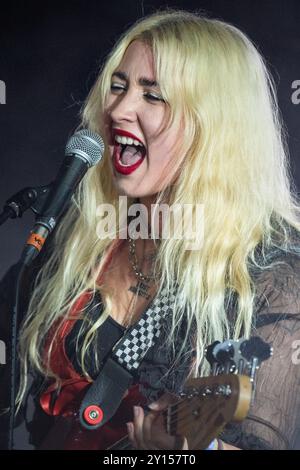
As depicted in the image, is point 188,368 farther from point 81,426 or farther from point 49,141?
point 49,141

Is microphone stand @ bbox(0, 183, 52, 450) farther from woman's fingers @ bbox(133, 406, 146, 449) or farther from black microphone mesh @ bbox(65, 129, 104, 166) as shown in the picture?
woman's fingers @ bbox(133, 406, 146, 449)

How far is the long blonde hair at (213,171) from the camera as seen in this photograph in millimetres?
1441

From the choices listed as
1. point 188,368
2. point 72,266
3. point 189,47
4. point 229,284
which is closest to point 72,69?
point 189,47

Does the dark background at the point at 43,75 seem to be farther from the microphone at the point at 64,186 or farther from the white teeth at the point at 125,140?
the microphone at the point at 64,186

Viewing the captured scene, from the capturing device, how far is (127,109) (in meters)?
1.50

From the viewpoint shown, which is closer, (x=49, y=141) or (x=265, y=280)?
(x=265, y=280)

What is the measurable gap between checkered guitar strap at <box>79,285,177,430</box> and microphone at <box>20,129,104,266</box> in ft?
1.23

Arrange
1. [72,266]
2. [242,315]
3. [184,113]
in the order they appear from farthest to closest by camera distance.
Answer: [72,266] → [184,113] → [242,315]

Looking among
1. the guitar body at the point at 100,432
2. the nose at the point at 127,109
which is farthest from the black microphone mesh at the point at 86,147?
the guitar body at the point at 100,432

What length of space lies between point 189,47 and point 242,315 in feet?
1.80

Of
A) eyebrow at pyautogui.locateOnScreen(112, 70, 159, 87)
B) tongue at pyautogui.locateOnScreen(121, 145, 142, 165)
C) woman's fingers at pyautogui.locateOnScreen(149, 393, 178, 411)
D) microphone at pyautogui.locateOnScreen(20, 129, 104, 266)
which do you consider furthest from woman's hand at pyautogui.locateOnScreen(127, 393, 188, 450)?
eyebrow at pyautogui.locateOnScreen(112, 70, 159, 87)

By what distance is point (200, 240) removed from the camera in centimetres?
151

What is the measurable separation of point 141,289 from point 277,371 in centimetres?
35

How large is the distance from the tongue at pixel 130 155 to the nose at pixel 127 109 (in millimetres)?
65
